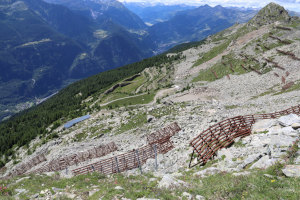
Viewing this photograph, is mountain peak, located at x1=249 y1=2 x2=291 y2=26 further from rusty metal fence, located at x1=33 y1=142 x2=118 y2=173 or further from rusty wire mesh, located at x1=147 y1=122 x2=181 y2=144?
rusty metal fence, located at x1=33 y1=142 x2=118 y2=173

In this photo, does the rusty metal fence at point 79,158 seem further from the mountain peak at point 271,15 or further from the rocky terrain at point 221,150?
the mountain peak at point 271,15

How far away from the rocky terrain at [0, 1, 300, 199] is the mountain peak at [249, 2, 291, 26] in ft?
205

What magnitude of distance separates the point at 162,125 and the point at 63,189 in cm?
2756

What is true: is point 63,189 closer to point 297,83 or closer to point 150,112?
point 150,112

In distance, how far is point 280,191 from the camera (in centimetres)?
911

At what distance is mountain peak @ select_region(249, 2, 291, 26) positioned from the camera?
145 m

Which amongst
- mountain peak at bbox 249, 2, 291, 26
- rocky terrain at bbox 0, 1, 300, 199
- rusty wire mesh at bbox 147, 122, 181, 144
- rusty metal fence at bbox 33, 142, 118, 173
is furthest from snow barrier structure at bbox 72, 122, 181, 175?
mountain peak at bbox 249, 2, 291, 26

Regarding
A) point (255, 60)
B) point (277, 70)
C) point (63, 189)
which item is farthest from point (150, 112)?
point (255, 60)

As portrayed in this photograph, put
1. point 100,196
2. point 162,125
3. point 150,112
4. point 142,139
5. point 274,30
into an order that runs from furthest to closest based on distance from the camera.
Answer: point 274,30, point 150,112, point 162,125, point 142,139, point 100,196

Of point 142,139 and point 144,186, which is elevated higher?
point 144,186

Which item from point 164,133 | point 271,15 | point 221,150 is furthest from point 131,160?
point 271,15

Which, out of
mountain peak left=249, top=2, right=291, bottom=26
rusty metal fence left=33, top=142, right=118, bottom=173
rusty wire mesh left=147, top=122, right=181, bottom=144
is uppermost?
mountain peak left=249, top=2, right=291, bottom=26

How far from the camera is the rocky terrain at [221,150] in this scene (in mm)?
11867

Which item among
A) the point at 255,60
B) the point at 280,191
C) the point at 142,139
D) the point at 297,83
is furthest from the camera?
the point at 255,60
